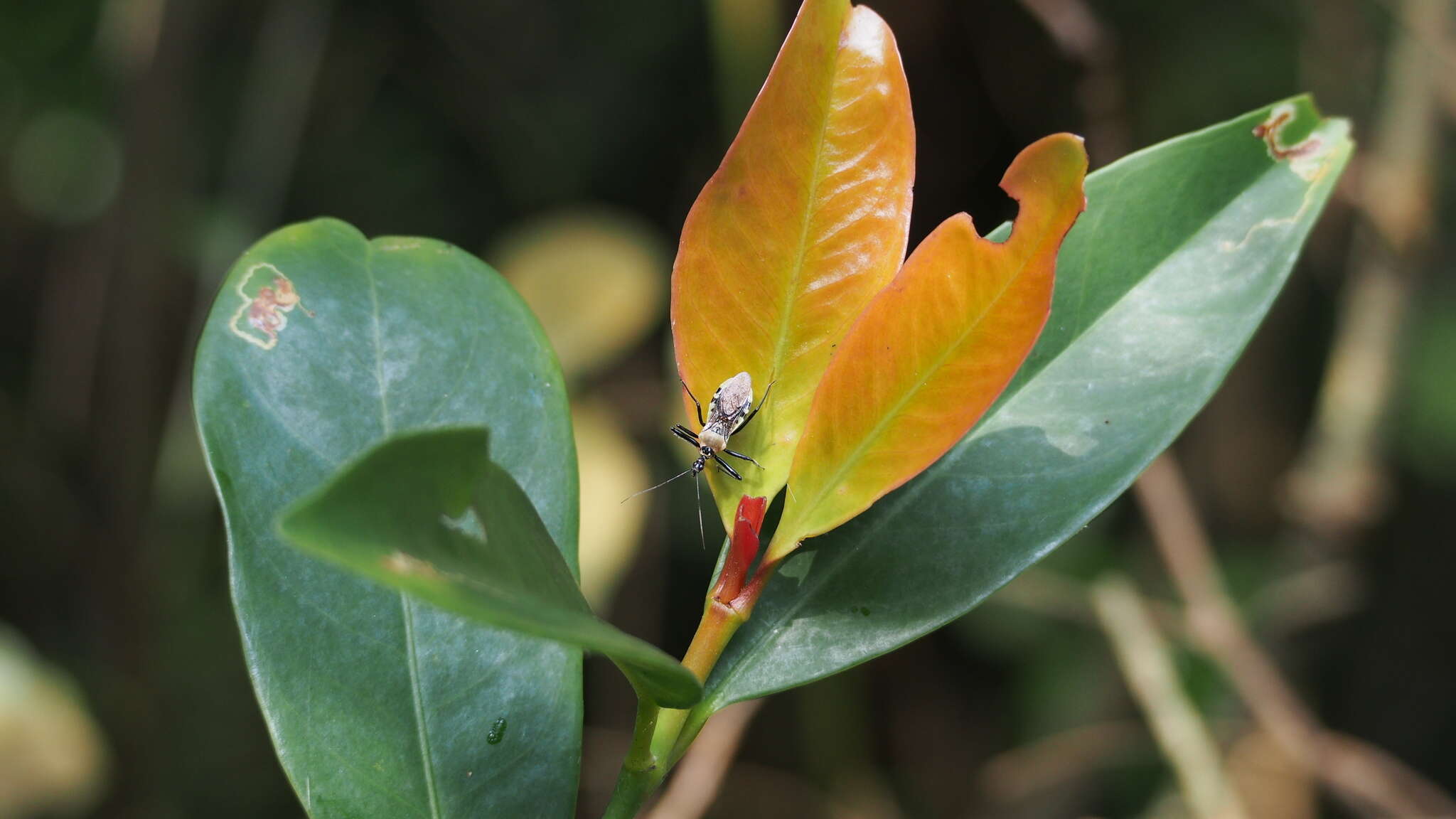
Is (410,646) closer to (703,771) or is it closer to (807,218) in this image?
(807,218)

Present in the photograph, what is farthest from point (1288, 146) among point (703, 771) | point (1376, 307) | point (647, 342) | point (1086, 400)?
point (647, 342)

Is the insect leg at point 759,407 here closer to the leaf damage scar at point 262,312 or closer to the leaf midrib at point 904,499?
the leaf midrib at point 904,499

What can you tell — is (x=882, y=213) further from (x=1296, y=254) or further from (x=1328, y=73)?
(x=1328, y=73)

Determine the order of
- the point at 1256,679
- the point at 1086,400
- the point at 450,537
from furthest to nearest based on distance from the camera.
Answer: the point at 1256,679
the point at 1086,400
the point at 450,537

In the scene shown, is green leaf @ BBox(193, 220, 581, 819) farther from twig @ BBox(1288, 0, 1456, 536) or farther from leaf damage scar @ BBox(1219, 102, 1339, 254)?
twig @ BBox(1288, 0, 1456, 536)

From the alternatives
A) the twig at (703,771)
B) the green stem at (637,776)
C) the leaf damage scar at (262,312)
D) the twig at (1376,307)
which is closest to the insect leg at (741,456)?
the green stem at (637,776)

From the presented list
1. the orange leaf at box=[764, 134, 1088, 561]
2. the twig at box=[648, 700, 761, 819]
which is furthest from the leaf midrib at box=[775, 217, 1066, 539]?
the twig at box=[648, 700, 761, 819]

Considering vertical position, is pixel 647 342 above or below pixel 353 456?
below
